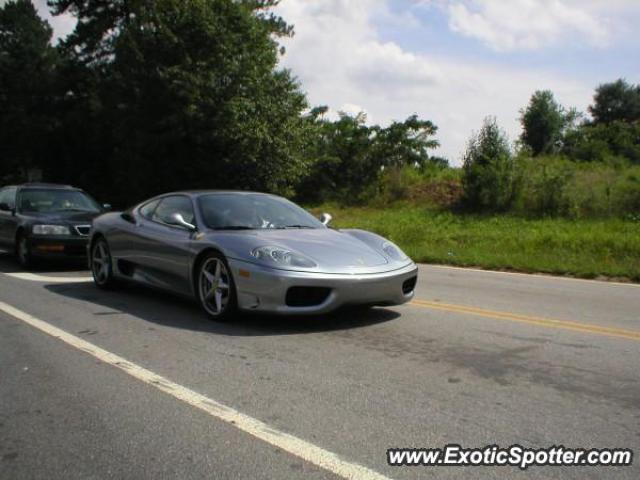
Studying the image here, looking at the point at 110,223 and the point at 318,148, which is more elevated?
the point at 318,148

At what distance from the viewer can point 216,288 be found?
609 cm

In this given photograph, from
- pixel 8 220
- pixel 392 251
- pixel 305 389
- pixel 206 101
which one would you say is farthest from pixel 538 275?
pixel 206 101

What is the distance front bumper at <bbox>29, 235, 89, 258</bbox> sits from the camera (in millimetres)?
10188

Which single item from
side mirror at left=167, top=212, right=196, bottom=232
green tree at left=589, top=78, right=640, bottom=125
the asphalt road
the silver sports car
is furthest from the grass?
green tree at left=589, top=78, right=640, bottom=125

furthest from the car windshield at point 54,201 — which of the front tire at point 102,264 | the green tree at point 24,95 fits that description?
the green tree at point 24,95

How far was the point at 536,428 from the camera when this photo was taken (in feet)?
11.1

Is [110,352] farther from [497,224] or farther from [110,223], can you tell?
[497,224]

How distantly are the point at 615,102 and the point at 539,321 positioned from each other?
2405 inches

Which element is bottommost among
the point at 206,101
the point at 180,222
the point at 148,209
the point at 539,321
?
the point at 539,321

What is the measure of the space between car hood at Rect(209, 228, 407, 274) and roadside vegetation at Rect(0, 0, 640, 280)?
5.86m

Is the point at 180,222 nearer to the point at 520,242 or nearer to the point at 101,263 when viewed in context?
the point at 101,263

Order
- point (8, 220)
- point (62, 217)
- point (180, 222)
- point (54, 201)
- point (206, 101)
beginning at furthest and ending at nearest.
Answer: point (206, 101) < point (54, 201) < point (8, 220) < point (62, 217) < point (180, 222)

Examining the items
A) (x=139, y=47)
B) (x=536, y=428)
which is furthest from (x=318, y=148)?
(x=536, y=428)

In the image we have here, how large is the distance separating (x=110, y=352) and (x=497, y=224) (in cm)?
1383
